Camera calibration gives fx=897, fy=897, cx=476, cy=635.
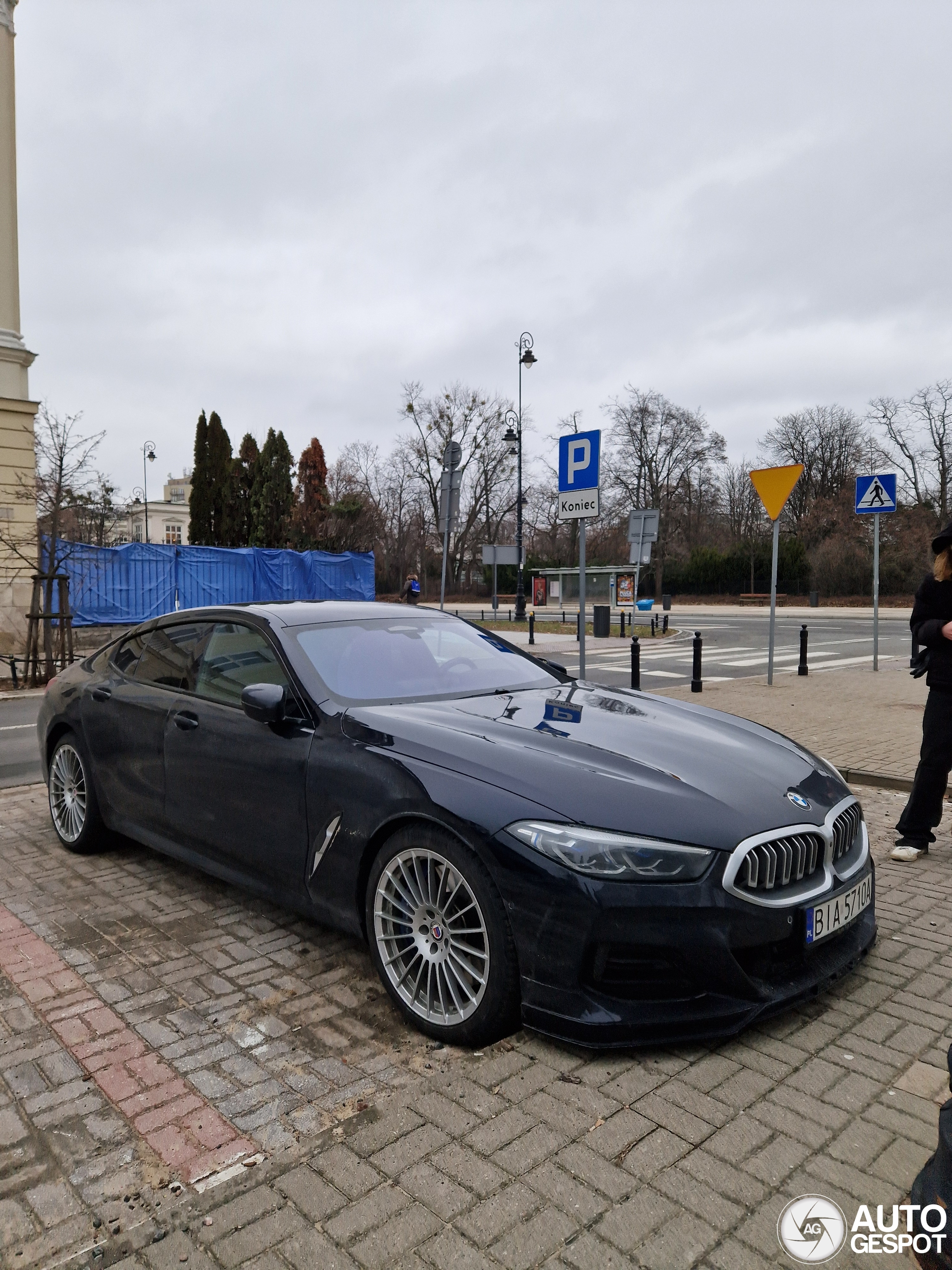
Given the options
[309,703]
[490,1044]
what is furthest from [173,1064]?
[309,703]

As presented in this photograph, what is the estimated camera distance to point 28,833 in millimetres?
5660

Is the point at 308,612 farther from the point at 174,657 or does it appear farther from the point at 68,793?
the point at 68,793

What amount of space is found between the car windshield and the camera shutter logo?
2191mm

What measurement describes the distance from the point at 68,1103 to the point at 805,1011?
2.36 metres

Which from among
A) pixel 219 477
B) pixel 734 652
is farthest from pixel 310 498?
pixel 734 652

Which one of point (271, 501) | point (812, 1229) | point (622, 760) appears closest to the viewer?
point (812, 1229)

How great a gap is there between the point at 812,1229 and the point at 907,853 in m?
3.34

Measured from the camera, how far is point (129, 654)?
197 inches

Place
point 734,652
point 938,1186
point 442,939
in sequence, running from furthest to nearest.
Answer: point 734,652
point 442,939
point 938,1186

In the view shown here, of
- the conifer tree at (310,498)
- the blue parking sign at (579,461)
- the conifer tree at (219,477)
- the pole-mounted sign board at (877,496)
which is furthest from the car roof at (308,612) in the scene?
the conifer tree at (219,477)

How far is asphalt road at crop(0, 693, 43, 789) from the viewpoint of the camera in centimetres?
750

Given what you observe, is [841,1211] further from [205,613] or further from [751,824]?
[205,613]

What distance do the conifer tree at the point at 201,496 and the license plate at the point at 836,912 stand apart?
38952 millimetres

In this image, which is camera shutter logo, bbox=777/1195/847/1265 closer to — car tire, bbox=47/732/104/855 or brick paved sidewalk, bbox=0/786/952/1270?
brick paved sidewalk, bbox=0/786/952/1270
